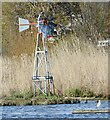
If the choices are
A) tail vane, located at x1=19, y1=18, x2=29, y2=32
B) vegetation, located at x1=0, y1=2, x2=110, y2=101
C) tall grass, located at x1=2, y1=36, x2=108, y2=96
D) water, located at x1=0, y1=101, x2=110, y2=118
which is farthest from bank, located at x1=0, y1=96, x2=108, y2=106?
tail vane, located at x1=19, y1=18, x2=29, y2=32

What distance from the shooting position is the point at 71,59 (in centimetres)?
905

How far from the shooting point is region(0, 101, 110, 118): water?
6988 millimetres

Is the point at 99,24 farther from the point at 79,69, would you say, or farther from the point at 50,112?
the point at 50,112

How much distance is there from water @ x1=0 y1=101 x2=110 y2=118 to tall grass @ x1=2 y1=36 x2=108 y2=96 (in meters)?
0.57

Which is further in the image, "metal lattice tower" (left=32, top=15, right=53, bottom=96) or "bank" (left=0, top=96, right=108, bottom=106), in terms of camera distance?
"metal lattice tower" (left=32, top=15, right=53, bottom=96)

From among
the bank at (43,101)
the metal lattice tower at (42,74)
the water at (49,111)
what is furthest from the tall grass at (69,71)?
the water at (49,111)

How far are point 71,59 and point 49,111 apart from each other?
1809mm

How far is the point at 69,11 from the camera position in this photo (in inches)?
489

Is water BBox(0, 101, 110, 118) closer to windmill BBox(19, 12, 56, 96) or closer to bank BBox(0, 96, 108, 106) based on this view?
bank BBox(0, 96, 108, 106)

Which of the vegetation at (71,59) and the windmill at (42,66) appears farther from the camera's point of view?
the windmill at (42,66)

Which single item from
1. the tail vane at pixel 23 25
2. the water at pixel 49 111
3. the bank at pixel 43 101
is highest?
the tail vane at pixel 23 25

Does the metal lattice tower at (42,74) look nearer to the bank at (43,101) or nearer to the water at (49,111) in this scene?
the bank at (43,101)

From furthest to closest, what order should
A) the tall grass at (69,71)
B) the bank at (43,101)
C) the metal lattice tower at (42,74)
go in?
the metal lattice tower at (42,74)
the tall grass at (69,71)
the bank at (43,101)

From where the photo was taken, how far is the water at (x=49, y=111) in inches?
275
